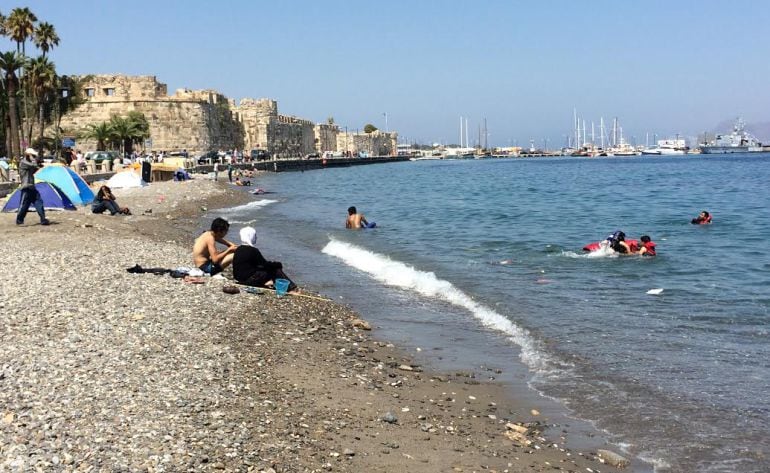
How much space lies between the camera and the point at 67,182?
887 inches

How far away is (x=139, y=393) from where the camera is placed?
208 inches

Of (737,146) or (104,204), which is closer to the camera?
(104,204)

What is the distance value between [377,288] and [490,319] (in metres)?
2.77

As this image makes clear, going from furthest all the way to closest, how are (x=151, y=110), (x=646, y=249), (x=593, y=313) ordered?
(x=151, y=110) < (x=646, y=249) < (x=593, y=313)

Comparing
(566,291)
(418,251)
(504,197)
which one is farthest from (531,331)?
(504,197)

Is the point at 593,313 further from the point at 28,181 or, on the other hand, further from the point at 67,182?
the point at 67,182

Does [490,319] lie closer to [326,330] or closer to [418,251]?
[326,330]

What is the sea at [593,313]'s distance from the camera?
5.98m

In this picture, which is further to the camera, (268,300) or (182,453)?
(268,300)

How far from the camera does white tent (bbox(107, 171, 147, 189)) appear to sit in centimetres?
3184

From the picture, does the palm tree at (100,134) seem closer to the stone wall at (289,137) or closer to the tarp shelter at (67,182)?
the stone wall at (289,137)

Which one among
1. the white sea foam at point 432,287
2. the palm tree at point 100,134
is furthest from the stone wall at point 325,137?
the white sea foam at point 432,287

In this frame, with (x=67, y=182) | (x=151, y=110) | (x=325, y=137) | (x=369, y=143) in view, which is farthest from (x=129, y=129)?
(x=369, y=143)

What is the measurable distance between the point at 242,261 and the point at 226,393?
15.3ft
